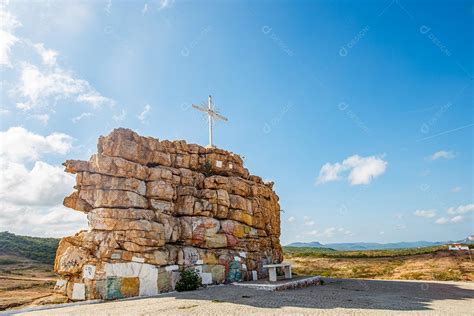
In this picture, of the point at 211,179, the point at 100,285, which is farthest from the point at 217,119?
the point at 100,285

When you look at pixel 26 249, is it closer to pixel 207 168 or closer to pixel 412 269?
pixel 207 168

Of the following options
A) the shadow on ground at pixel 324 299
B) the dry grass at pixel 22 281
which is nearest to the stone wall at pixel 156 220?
the shadow on ground at pixel 324 299

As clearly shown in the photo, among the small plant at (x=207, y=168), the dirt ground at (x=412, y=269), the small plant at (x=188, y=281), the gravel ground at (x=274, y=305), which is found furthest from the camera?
the dirt ground at (x=412, y=269)

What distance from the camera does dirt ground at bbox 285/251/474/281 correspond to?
35812 millimetres

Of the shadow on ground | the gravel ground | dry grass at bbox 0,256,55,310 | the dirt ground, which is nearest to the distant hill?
dry grass at bbox 0,256,55,310

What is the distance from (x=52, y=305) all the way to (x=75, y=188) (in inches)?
312

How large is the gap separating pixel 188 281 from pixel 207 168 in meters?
10.8

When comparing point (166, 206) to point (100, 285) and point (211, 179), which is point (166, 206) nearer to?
point (211, 179)

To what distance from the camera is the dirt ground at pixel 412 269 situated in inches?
1410

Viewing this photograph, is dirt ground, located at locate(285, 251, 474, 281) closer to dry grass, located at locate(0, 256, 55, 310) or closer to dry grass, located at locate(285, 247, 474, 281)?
dry grass, located at locate(285, 247, 474, 281)

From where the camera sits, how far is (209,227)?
26391 mm

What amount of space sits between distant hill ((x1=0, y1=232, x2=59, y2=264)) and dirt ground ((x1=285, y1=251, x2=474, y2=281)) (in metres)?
48.8

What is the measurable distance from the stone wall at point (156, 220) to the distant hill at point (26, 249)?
46.2m

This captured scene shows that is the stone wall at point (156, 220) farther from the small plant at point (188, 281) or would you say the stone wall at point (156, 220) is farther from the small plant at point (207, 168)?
the small plant at point (188, 281)
